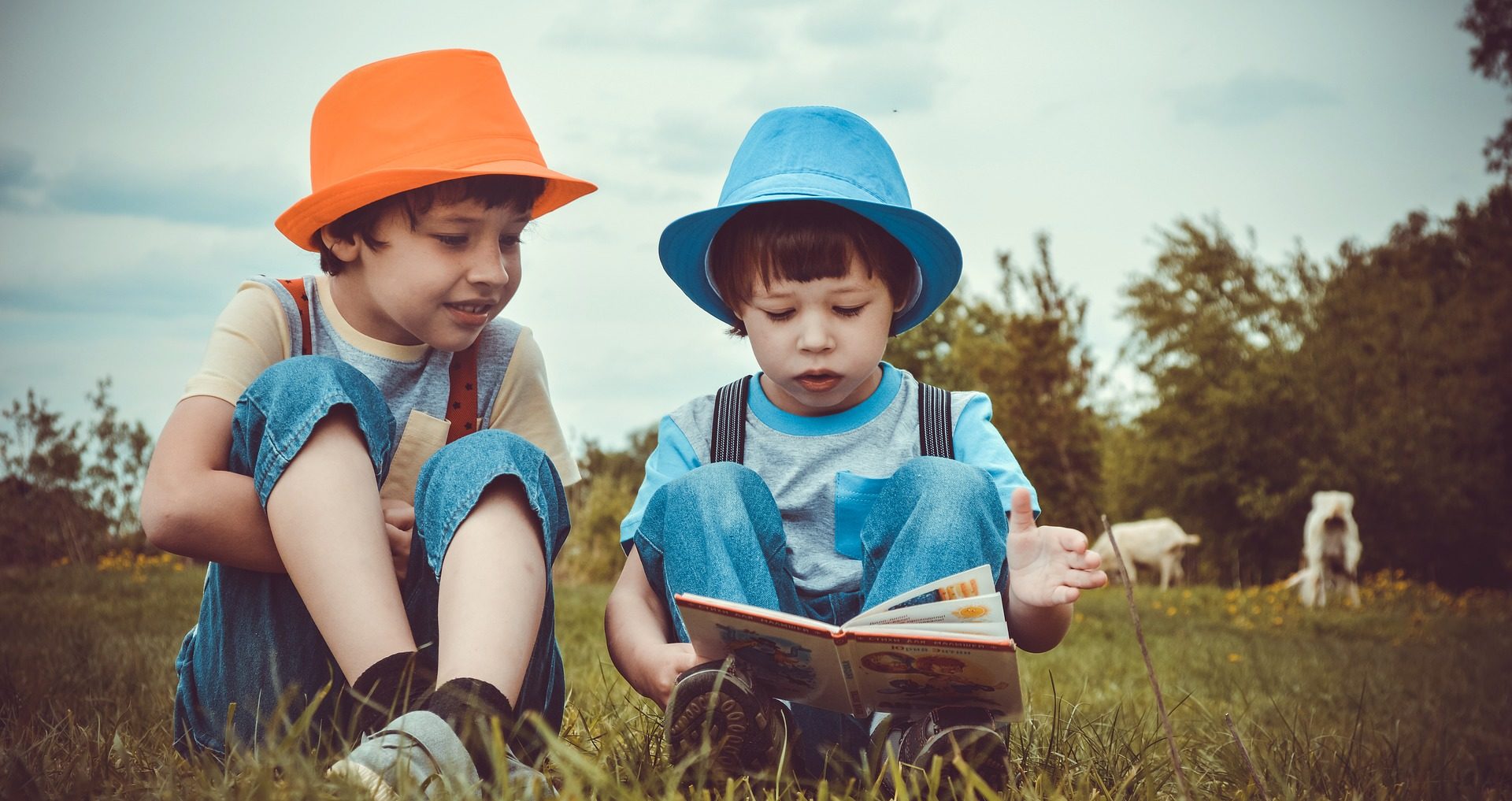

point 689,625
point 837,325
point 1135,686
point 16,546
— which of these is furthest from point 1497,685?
point 16,546

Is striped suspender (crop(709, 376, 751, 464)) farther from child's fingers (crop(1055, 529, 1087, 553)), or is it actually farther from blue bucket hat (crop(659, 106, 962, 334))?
child's fingers (crop(1055, 529, 1087, 553))

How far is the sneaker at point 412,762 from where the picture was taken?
1.25 m

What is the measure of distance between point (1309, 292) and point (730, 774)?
726 inches

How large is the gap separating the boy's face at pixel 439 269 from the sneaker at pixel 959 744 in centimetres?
110

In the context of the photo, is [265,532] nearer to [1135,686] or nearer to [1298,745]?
[1298,745]

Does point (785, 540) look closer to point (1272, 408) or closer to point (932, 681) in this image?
point (932, 681)

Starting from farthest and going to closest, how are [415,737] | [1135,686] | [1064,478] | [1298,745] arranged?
[1064,478] → [1135,686] → [1298,745] → [415,737]

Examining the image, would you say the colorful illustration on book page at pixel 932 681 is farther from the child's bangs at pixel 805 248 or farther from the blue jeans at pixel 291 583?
the child's bangs at pixel 805 248

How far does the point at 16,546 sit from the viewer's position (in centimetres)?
833

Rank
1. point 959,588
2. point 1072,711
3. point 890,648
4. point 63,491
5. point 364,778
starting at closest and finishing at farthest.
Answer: point 364,778 → point 890,648 → point 959,588 → point 1072,711 → point 63,491

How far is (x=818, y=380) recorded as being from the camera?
199 cm

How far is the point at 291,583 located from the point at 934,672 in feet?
3.63

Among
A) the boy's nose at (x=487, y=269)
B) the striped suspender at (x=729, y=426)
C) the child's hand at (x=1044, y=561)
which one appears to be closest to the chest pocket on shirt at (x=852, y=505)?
the striped suspender at (x=729, y=426)

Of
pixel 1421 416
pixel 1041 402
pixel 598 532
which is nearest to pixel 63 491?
pixel 598 532
